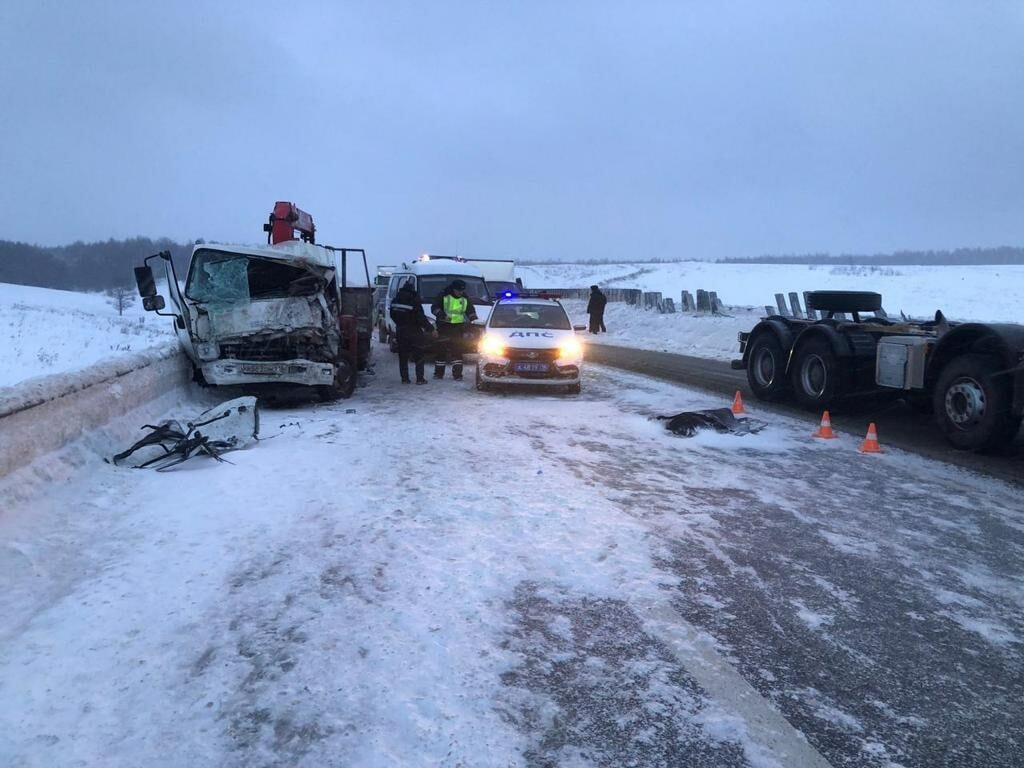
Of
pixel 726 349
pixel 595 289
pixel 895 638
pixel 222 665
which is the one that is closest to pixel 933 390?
pixel 895 638

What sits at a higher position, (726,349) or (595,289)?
(595,289)

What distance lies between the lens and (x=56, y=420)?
5871mm

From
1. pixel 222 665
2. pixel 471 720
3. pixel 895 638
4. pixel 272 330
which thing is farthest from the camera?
pixel 272 330

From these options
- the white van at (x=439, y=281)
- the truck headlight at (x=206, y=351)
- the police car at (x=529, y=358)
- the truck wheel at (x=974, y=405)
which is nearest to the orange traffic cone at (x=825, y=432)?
the truck wheel at (x=974, y=405)

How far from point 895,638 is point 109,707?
3581mm

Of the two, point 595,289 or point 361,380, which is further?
point 595,289

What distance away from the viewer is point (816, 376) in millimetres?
10070

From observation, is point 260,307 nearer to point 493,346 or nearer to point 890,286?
point 493,346

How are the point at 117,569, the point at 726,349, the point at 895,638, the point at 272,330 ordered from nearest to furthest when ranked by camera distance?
the point at 895,638, the point at 117,569, the point at 272,330, the point at 726,349

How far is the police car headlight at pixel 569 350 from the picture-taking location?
11422mm

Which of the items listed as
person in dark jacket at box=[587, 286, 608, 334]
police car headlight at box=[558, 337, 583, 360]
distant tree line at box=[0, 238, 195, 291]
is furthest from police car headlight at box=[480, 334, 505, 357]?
distant tree line at box=[0, 238, 195, 291]

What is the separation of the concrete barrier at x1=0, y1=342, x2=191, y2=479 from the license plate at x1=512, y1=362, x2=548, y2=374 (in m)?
5.04

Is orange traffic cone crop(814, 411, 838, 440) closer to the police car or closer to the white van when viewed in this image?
the police car

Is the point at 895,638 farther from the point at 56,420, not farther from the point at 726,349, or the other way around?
the point at 726,349
